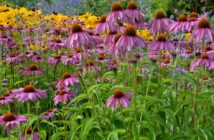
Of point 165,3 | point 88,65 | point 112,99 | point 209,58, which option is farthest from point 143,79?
point 165,3

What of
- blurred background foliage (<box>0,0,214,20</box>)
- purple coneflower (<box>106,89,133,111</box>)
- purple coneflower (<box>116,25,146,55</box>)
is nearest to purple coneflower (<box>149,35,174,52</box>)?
purple coneflower (<box>116,25,146,55</box>)

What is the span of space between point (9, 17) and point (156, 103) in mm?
3266

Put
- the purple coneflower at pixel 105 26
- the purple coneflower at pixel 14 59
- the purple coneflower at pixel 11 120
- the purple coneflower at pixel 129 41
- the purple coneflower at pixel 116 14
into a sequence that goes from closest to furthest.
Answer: the purple coneflower at pixel 129 41, the purple coneflower at pixel 11 120, the purple coneflower at pixel 116 14, the purple coneflower at pixel 105 26, the purple coneflower at pixel 14 59

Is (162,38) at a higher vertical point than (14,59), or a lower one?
higher

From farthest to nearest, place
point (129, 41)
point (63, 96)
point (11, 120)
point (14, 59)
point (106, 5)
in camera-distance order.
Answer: point (106, 5)
point (14, 59)
point (63, 96)
point (11, 120)
point (129, 41)

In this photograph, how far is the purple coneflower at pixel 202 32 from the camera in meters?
2.46

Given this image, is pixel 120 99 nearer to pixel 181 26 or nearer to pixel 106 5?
pixel 181 26

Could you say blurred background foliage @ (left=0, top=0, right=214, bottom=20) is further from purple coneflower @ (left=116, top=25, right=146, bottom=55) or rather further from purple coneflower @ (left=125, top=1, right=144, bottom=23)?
purple coneflower @ (left=116, top=25, right=146, bottom=55)

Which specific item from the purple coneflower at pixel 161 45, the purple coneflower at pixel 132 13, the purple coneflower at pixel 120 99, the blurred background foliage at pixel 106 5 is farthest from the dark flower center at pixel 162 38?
the blurred background foliage at pixel 106 5

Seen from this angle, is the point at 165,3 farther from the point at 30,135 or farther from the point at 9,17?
the point at 30,135

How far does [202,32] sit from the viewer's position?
248cm

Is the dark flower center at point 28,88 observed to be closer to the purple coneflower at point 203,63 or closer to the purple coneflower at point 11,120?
the purple coneflower at point 11,120

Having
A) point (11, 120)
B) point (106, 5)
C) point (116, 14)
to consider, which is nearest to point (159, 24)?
point (116, 14)

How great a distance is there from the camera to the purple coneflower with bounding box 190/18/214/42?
246 cm
